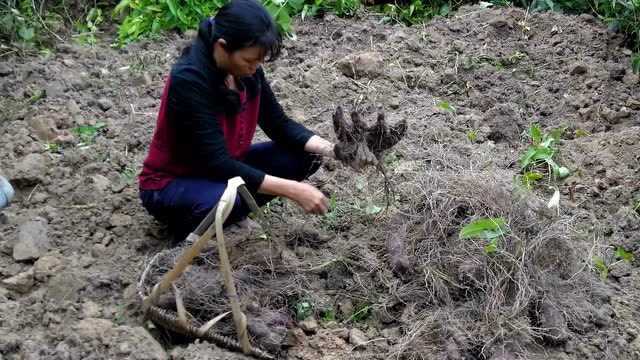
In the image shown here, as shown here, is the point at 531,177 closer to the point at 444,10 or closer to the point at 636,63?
the point at 636,63

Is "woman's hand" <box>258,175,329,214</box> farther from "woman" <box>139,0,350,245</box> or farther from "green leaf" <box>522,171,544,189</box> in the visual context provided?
"green leaf" <box>522,171,544,189</box>

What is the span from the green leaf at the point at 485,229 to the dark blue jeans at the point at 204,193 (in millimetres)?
652

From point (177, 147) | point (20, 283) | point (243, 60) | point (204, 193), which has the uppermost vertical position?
point (243, 60)

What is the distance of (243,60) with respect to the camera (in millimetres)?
2275

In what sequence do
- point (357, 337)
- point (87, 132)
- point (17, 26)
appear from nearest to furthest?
point (357, 337) < point (87, 132) < point (17, 26)

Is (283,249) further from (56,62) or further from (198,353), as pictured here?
(56,62)

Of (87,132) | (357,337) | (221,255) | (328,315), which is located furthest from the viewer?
(87,132)

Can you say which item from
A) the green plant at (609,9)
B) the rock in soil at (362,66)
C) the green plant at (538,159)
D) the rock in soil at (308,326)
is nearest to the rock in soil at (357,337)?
the rock in soil at (308,326)

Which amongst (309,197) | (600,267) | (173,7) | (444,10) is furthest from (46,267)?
(444,10)

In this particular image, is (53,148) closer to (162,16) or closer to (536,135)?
(162,16)

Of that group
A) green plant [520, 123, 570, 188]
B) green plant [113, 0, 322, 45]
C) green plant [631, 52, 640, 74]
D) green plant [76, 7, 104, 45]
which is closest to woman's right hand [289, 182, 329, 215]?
green plant [520, 123, 570, 188]

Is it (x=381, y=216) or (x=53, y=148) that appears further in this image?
(x=53, y=148)

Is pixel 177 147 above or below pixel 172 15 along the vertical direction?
above

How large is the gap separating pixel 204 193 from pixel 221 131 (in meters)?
0.24
